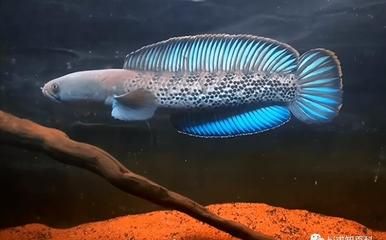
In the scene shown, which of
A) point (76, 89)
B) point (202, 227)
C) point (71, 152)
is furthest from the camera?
point (202, 227)

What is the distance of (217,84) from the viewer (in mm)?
3125

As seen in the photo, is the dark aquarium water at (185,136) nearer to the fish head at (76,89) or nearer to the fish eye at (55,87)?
the fish head at (76,89)

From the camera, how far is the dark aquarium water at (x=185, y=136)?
3.31m

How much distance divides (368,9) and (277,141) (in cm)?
118

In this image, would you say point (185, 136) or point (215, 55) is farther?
point (185, 136)

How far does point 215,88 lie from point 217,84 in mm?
31

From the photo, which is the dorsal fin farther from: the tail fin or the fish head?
the fish head

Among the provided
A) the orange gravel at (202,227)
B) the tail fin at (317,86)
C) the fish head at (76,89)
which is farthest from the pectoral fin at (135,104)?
the tail fin at (317,86)

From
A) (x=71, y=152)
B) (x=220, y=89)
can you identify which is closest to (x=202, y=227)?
(x=220, y=89)

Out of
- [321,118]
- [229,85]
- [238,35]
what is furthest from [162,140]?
[321,118]

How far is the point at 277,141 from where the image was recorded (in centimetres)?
347

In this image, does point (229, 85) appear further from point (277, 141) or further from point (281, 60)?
point (277, 141)

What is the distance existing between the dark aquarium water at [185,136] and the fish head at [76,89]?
109mm

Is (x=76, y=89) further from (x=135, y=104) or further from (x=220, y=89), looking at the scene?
(x=220, y=89)
